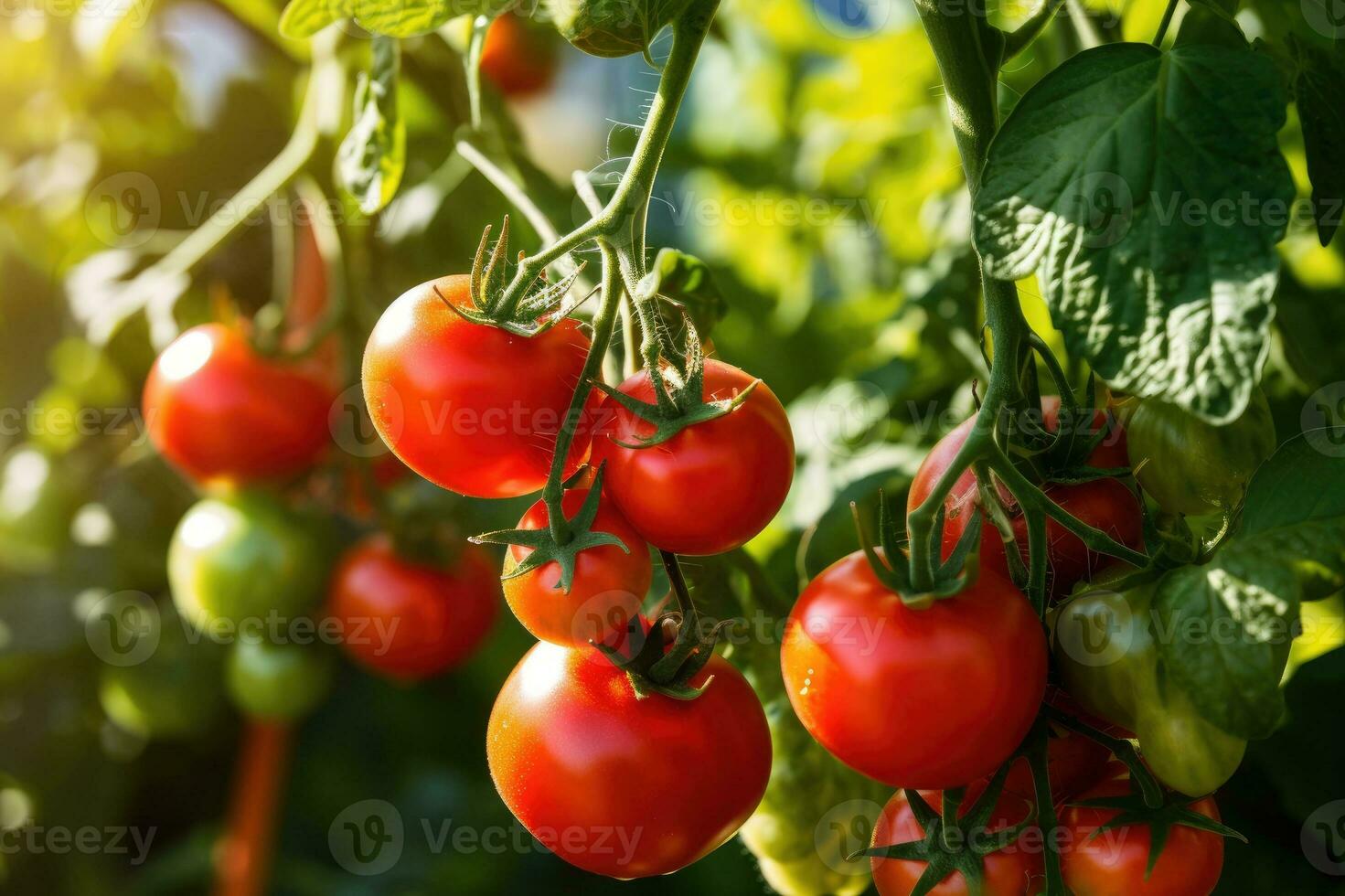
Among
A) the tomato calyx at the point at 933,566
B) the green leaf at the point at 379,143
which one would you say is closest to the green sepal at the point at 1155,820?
the tomato calyx at the point at 933,566

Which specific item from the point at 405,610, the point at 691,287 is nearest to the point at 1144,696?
the point at 691,287

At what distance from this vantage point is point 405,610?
0.89 metres

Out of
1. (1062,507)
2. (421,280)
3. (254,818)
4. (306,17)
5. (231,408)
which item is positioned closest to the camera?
(1062,507)

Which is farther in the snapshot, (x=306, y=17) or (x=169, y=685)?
(x=169, y=685)

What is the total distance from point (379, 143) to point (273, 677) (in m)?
0.48

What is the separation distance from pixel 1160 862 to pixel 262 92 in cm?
108

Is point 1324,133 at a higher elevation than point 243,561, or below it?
higher

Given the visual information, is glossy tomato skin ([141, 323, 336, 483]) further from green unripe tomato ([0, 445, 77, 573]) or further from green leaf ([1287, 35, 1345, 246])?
green leaf ([1287, 35, 1345, 246])

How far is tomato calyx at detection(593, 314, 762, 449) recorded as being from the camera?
0.42 m

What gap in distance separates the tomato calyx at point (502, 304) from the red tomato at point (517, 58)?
0.58 metres

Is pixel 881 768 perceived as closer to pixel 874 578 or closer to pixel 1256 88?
pixel 874 578

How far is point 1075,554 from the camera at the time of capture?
0.48 meters

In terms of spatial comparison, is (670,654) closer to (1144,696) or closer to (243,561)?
(1144,696)

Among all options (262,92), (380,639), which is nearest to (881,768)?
(380,639)
